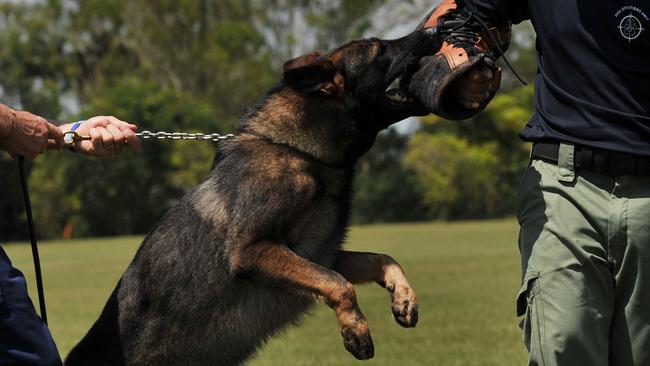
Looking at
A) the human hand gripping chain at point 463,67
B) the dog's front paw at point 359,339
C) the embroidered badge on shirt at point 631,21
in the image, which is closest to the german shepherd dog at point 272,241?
the dog's front paw at point 359,339

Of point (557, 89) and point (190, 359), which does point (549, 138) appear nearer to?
point (557, 89)

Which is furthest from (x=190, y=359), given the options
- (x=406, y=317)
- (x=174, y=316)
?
(x=406, y=317)

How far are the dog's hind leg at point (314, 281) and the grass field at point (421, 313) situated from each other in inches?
21.1

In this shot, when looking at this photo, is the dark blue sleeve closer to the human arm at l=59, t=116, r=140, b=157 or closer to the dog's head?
the dog's head

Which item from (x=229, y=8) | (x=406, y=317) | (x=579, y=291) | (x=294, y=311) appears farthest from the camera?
(x=229, y=8)

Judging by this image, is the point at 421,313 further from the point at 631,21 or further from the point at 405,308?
the point at 631,21

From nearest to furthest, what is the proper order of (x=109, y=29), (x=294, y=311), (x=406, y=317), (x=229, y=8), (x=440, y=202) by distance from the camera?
(x=406, y=317), (x=294, y=311), (x=440, y=202), (x=229, y=8), (x=109, y=29)

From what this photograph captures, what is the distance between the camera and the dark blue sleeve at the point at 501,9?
374 centimetres

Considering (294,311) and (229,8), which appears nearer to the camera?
(294,311)

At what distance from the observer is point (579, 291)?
338cm

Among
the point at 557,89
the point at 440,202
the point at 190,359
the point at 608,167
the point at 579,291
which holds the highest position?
the point at 557,89

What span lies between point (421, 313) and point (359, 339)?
700cm

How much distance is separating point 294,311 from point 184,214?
2.32ft

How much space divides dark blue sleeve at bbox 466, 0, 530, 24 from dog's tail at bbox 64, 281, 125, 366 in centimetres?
214
